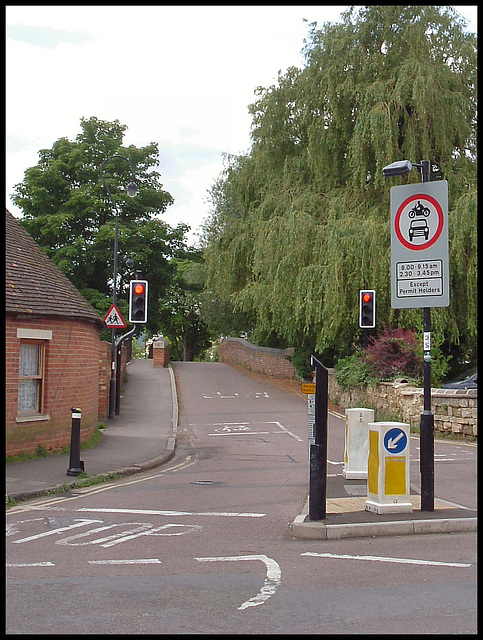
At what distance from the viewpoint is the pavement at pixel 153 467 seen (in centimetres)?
813

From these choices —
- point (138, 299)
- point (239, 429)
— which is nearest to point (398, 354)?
point (239, 429)

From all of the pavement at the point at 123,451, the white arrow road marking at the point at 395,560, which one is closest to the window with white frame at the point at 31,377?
the pavement at the point at 123,451

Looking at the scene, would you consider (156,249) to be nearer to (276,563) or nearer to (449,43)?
(449,43)

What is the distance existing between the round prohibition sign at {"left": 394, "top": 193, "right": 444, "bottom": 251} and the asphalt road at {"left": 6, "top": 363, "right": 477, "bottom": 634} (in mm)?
3731

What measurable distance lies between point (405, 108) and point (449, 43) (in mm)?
2837

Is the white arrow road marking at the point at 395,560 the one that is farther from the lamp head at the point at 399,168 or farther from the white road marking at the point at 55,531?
the lamp head at the point at 399,168

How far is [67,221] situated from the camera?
37219 mm

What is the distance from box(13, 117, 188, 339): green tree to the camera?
36938mm

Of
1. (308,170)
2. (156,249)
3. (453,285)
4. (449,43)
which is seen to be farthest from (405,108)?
(156,249)

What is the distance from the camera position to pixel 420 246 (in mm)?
9508

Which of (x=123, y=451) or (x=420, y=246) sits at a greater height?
(x=420, y=246)

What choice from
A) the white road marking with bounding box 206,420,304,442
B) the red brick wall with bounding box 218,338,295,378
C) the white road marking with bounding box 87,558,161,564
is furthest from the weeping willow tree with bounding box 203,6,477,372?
the white road marking with bounding box 87,558,161,564

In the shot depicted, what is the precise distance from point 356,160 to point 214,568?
20173 mm

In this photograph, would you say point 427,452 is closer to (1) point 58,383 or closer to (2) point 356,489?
(2) point 356,489
